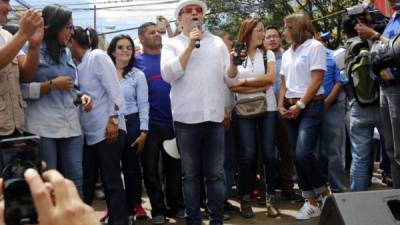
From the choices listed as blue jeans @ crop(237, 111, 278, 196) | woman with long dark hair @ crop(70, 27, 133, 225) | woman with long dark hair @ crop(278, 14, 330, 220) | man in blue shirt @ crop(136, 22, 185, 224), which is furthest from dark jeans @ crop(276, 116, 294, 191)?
woman with long dark hair @ crop(70, 27, 133, 225)

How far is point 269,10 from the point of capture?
25.0m

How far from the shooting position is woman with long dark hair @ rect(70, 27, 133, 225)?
13.3 ft

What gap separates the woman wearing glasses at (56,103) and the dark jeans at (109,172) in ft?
1.11

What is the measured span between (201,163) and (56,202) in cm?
312

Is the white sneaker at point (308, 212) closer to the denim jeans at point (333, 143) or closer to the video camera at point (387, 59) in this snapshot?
the denim jeans at point (333, 143)

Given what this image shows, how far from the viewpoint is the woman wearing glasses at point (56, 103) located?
3559mm

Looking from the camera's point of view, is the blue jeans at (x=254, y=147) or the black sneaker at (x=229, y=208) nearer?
the blue jeans at (x=254, y=147)

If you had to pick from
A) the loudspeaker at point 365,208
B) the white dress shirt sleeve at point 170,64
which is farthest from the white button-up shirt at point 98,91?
the loudspeaker at point 365,208

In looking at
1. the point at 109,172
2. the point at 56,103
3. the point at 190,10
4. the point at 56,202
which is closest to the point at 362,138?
the point at 190,10

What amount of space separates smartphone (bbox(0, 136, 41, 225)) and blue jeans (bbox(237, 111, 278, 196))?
131 inches

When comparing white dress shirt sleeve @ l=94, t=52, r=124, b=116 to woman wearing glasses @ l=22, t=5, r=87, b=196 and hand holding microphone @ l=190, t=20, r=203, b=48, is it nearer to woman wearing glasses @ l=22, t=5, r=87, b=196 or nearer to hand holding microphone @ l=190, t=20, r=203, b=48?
woman wearing glasses @ l=22, t=5, r=87, b=196

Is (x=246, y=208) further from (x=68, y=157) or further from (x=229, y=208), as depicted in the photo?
(x=68, y=157)

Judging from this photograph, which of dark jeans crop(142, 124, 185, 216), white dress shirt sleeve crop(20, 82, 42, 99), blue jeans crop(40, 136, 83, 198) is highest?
white dress shirt sleeve crop(20, 82, 42, 99)

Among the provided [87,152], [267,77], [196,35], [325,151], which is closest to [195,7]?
[196,35]
